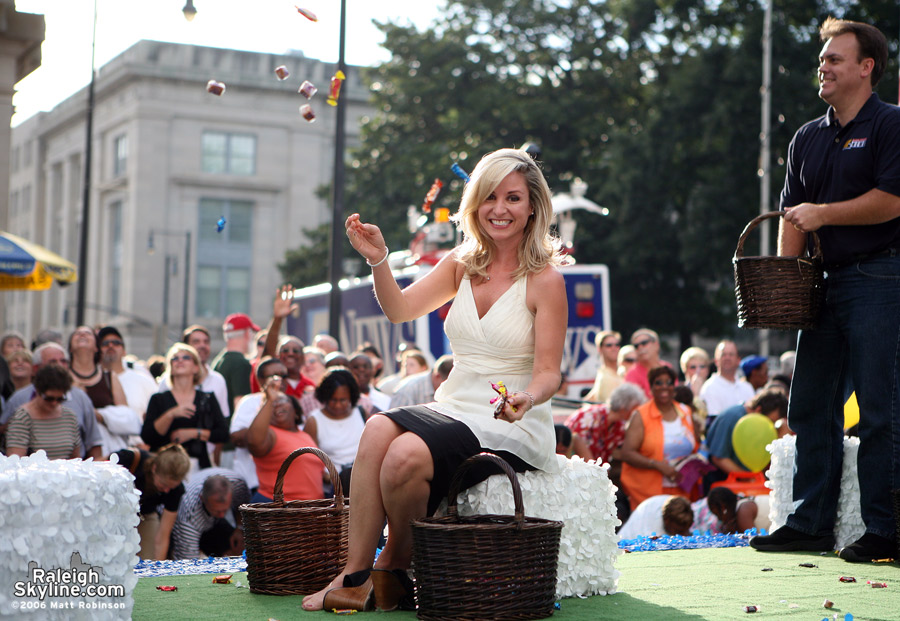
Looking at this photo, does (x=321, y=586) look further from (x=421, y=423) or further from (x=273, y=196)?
(x=273, y=196)

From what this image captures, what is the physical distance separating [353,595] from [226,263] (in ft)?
172

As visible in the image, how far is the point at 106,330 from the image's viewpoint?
9.85 meters

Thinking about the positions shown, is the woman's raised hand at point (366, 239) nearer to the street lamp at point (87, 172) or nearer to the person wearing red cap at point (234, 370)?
the person wearing red cap at point (234, 370)

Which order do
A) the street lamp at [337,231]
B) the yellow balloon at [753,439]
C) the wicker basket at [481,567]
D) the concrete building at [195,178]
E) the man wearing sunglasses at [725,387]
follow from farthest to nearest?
the concrete building at [195,178] → the street lamp at [337,231] → the man wearing sunglasses at [725,387] → the yellow balloon at [753,439] → the wicker basket at [481,567]

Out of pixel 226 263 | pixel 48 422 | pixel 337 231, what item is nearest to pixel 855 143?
pixel 48 422

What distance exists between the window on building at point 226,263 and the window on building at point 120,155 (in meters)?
4.51

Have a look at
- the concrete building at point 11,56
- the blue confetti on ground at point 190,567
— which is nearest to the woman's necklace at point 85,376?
the blue confetti on ground at point 190,567

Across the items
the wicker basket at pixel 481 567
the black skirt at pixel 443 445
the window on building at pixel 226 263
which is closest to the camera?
the wicker basket at pixel 481 567

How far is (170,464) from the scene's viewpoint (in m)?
7.39

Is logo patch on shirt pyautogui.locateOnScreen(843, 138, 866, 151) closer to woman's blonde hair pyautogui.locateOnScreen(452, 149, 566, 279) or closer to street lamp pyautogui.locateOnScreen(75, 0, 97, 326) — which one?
woman's blonde hair pyautogui.locateOnScreen(452, 149, 566, 279)

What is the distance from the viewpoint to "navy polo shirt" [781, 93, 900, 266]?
196 inches

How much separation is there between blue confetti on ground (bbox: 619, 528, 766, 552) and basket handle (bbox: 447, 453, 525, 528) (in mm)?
1945

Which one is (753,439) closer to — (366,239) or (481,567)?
(366,239)

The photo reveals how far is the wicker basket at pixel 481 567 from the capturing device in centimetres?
377
